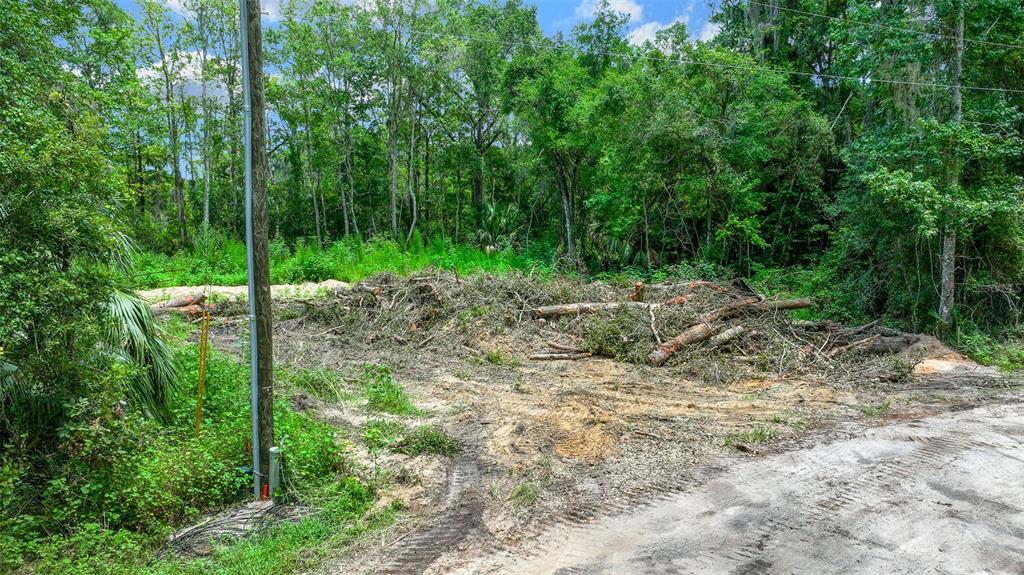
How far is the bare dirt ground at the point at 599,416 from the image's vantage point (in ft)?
14.3

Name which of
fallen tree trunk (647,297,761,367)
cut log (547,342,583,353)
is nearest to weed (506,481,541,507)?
fallen tree trunk (647,297,761,367)

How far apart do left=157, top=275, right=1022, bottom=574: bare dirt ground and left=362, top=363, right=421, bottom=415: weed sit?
0.72ft

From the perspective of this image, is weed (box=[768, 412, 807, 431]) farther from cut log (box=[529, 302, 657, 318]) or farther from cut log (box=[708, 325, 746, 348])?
cut log (box=[529, 302, 657, 318])

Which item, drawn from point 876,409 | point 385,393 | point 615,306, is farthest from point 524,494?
point 615,306

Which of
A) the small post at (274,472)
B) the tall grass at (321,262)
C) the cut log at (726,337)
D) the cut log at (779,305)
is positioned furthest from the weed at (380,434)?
the tall grass at (321,262)

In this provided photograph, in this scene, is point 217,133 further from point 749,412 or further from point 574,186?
point 749,412

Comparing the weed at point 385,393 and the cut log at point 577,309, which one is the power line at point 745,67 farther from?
the weed at point 385,393

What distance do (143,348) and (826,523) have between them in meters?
6.28

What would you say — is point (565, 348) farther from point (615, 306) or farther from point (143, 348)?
point (143, 348)

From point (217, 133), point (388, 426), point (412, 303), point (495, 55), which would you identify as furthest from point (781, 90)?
point (217, 133)

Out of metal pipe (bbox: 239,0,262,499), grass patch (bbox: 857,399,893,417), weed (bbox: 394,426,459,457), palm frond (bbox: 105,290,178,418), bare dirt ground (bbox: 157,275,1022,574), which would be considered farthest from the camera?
grass patch (bbox: 857,399,893,417)

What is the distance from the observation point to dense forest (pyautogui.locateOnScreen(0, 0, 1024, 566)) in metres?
4.78

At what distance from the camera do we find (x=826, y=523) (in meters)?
4.48

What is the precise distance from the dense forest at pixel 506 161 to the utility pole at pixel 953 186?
0.16ft
